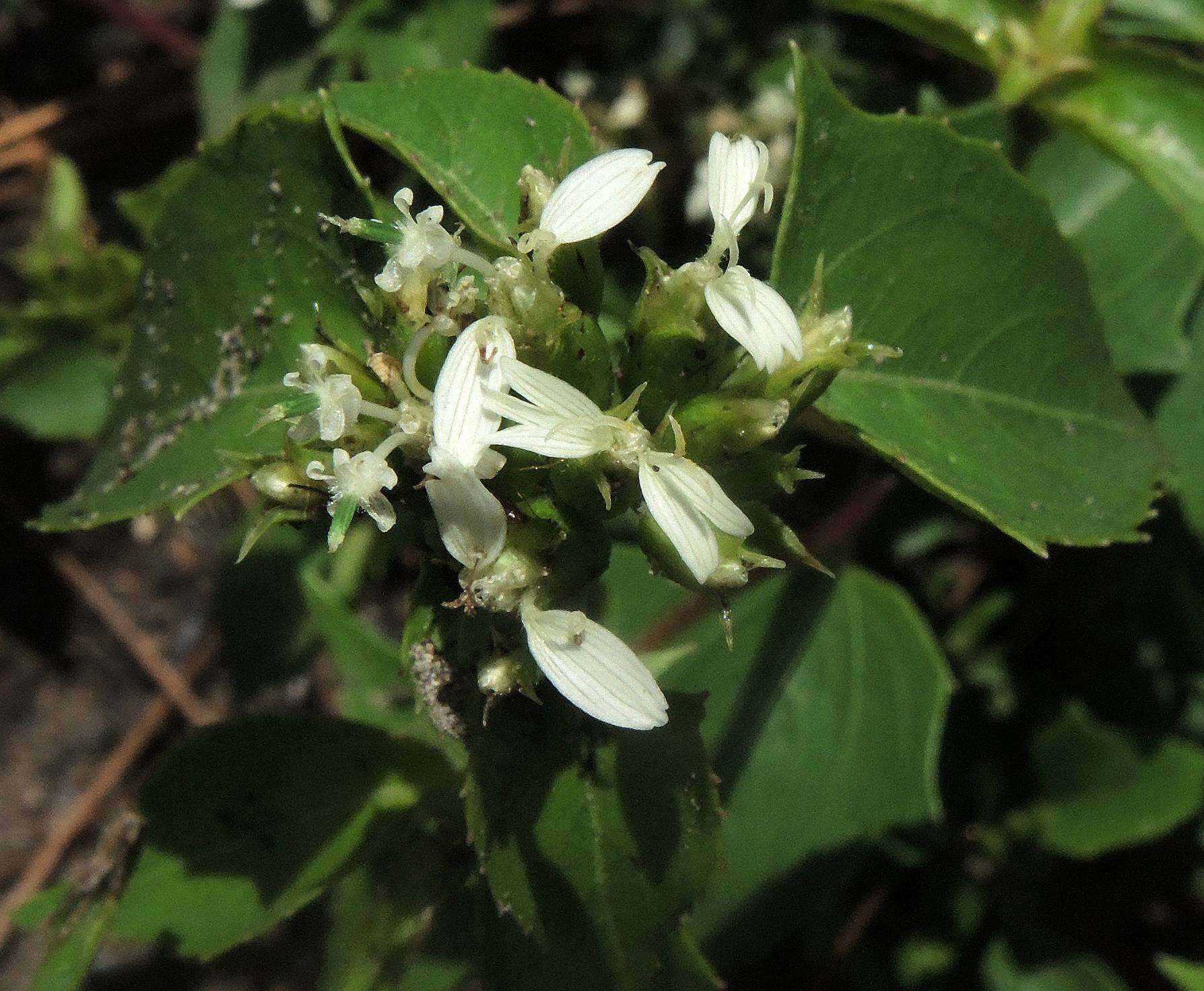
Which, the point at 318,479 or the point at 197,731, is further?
the point at 197,731

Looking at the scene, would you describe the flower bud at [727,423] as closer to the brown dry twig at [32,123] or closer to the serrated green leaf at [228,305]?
the serrated green leaf at [228,305]

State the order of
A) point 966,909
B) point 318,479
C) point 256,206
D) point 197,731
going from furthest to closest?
point 966,909 → point 197,731 → point 256,206 → point 318,479

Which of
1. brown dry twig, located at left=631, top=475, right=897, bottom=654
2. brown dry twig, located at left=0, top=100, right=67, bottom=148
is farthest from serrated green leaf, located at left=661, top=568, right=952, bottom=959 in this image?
brown dry twig, located at left=0, top=100, right=67, bottom=148

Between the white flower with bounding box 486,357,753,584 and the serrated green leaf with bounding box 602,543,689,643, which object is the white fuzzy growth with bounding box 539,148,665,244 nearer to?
the white flower with bounding box 486,357,753,584

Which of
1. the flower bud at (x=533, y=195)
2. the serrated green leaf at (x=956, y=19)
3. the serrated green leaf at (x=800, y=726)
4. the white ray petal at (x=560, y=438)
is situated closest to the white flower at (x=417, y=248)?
the flower bud at (x=533, y=195)

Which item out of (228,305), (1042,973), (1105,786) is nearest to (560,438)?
(228,305)

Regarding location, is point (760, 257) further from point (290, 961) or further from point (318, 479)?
point (290, 961)

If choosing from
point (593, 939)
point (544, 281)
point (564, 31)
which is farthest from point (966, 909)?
point (564, 31)
